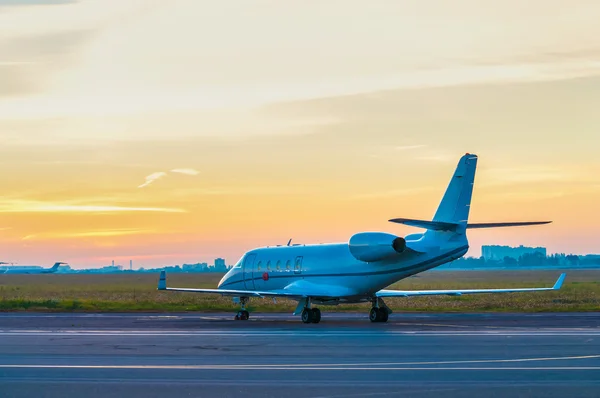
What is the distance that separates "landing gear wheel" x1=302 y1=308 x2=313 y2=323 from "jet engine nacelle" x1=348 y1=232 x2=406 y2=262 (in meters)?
2.93

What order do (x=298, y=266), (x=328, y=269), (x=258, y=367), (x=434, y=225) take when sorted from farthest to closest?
(x=298, y=266) → (x=328, y=269) → (x=434, y=225) → (x=258, y=367)

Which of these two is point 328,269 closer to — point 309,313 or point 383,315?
point 309,313

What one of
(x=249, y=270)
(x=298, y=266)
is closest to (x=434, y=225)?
(x=298, y=266)

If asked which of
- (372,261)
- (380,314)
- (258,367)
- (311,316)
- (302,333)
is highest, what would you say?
(372,261)

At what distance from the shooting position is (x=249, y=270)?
43.5 metres

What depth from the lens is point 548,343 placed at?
24219 millimetres

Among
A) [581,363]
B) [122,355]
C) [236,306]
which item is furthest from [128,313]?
[581,363]

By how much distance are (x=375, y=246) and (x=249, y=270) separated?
10016 millimetres

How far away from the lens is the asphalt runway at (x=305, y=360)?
50.8ft

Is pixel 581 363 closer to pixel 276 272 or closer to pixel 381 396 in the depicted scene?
pixel 381 396

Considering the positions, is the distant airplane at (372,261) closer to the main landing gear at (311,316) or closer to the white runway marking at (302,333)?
the main landing gear at (311,316)

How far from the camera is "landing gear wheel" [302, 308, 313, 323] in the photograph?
1446 inches

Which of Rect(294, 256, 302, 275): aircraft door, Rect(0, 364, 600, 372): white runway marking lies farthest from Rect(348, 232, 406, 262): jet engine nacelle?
Rect(0, 364, 600, 372): white runway marking

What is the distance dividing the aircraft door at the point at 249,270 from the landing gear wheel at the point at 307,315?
263 inches
